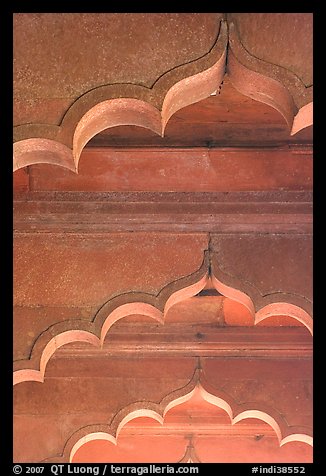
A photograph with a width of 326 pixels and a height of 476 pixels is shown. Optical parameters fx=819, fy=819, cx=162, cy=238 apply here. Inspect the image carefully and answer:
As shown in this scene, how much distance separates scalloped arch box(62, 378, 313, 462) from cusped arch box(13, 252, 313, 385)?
202 centimetres

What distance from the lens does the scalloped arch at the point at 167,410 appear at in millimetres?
9289

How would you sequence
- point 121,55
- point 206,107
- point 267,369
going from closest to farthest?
1. point 121,55
2. point 206,107
3. point 267,369

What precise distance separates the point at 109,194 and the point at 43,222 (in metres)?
0.70

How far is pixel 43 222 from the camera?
7.96 meters

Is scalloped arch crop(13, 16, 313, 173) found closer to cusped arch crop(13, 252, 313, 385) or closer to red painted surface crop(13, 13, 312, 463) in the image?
red painted surface crop(13, 13, 312, 463)

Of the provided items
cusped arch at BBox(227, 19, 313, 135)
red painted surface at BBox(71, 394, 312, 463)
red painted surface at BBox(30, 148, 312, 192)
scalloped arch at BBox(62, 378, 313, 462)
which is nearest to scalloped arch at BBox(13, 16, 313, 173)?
cusped arch at BBox(227, 19, 313, 135)

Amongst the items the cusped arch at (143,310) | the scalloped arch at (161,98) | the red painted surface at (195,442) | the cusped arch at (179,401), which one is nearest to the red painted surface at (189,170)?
the cusped arch at (143,310)

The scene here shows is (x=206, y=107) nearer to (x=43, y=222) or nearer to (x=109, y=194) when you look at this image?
(x=109, y=194)

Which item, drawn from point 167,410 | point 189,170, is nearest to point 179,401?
point 167,410

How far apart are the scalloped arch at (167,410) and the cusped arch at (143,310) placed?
6.63ft

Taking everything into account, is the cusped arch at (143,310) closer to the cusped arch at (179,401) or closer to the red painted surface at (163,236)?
the red painted surface at (163,236)

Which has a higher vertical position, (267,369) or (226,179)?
(226,179)
